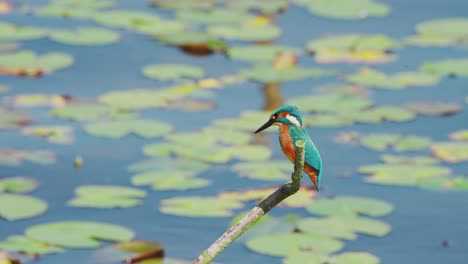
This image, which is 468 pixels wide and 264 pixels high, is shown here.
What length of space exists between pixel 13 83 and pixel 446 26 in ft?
9.91

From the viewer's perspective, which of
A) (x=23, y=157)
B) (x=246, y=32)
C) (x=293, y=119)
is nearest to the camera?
(x=293, y=119)

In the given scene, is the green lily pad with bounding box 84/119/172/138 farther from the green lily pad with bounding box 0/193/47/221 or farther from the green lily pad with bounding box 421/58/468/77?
the green lily pad with bounding box 421/58/468/77

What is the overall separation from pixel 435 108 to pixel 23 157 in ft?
8.07

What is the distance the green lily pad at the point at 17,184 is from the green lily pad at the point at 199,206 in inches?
27.7

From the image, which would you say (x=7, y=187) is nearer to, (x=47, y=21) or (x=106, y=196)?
(x=106, y=196)

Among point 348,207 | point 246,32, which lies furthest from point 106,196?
point 246,32

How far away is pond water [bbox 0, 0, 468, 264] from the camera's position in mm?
5914

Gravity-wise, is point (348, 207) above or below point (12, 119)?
below

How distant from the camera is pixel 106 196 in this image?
6.23m

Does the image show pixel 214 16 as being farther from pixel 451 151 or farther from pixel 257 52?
pixel 451 151

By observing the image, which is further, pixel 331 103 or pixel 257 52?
pixel 257 52

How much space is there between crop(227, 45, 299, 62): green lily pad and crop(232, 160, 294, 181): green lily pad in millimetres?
1594

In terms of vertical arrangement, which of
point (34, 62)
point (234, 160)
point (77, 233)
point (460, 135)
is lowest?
point (77, 233)

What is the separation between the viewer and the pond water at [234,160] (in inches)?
233
